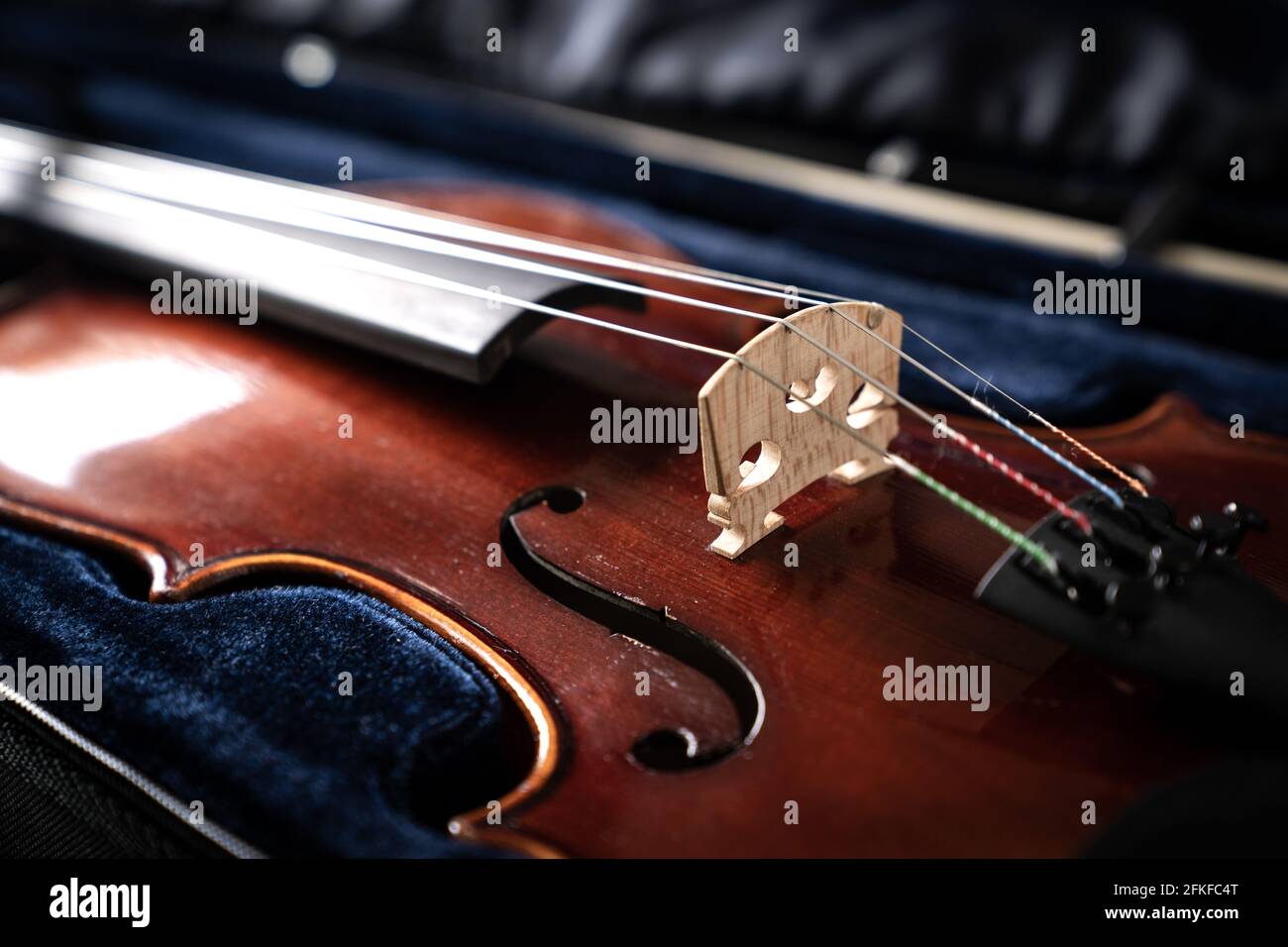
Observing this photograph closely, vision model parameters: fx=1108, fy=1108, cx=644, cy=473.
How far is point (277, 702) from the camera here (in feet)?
2.59

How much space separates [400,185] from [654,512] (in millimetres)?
861

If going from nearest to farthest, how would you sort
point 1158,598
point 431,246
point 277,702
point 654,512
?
point 1158,598
point 277,702
point 654,512
point 431,246

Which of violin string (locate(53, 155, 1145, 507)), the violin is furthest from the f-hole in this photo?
violin string (locate(53, 155, 1145, 507))

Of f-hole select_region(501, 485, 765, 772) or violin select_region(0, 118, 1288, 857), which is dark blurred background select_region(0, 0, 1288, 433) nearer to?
violin select_region(0, 118, 1288, 857)

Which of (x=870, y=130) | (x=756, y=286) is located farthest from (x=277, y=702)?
(x=870, y=130)

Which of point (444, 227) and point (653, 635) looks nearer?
point (653, 635)

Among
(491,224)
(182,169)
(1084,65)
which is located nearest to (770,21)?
(1084,65)

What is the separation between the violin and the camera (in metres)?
0.67

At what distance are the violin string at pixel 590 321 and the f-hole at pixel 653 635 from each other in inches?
7.0

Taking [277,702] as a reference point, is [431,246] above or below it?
above

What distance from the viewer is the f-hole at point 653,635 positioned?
71 cm

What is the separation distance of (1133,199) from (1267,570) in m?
0.78

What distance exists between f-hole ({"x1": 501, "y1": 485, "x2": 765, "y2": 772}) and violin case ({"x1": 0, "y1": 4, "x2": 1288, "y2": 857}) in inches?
3.8

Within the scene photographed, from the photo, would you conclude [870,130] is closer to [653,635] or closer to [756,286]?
[756,286]
